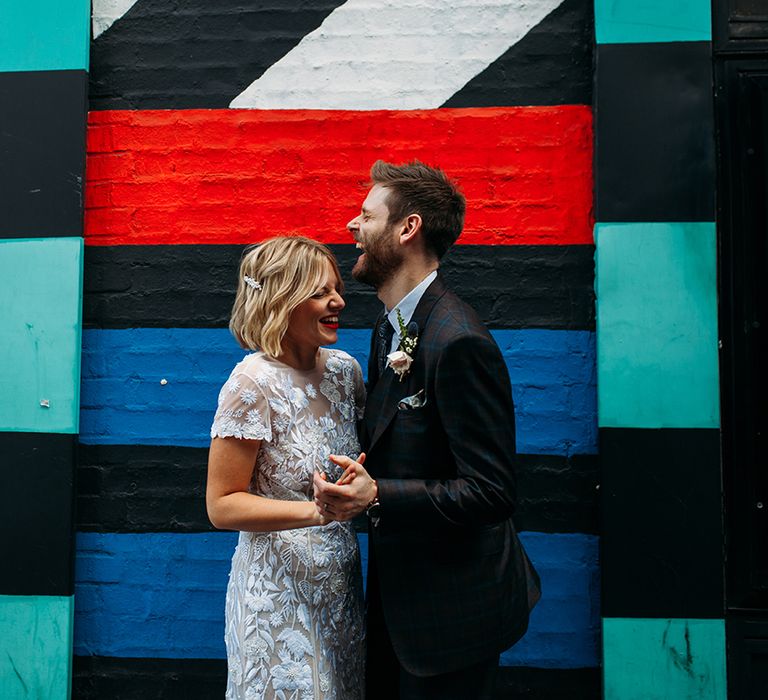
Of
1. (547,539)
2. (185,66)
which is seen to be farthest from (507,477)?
(185,66)

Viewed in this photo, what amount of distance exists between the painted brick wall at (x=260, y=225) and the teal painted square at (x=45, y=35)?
0.36 ft

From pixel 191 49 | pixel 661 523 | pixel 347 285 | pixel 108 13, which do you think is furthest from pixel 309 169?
pixel 661 523

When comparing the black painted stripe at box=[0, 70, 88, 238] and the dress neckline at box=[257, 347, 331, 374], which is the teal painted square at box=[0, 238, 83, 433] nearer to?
the black painted stripe at box=[0, 70, 88, 238]

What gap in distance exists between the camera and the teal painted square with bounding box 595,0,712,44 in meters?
3.21

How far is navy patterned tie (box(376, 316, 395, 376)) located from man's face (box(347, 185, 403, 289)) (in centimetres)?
13

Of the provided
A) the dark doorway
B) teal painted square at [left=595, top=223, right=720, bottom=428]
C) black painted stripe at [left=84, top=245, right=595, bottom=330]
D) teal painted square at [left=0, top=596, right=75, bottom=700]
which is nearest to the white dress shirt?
black painted stripe at [left=84, top=245, right=595, bottom=330]

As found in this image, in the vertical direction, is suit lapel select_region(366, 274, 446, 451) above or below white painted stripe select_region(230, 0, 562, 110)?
→ below

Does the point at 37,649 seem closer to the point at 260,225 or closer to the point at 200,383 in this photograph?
the point at 200,383

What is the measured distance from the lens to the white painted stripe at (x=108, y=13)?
11.5ft

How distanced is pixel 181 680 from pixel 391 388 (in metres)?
1.92

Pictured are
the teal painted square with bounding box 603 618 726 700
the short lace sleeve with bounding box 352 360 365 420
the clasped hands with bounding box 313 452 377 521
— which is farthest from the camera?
the teal painted square with bounding box 603 618 726 700

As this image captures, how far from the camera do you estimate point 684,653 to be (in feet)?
9.98

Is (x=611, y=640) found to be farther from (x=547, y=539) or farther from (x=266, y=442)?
(x=266, y=442)

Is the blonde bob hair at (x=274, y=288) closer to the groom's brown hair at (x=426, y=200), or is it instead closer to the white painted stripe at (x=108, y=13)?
the groom's brown hair at (x=426, y=200)
